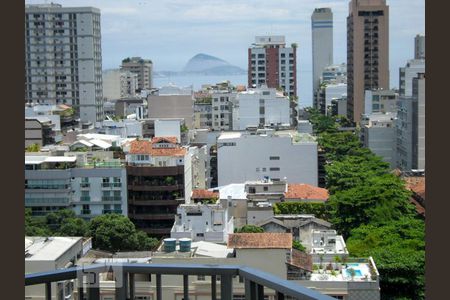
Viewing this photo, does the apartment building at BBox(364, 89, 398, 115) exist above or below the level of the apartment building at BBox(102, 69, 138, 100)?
below

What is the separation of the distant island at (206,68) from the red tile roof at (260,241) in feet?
46.2

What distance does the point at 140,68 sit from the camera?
3134cm

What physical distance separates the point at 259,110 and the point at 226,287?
52.4ft

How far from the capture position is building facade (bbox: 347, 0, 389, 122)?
2283 centimetres

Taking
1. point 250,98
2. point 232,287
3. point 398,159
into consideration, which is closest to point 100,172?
point 250,98

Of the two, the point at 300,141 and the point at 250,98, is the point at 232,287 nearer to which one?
the point at 300,141

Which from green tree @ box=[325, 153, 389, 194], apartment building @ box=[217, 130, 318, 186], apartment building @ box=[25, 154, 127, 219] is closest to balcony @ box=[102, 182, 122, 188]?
apartment building @ box=[25, 154, 127, 219]

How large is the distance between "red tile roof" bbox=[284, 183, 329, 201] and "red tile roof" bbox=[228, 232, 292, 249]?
13.2 feet

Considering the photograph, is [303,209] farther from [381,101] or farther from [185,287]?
[381,101]

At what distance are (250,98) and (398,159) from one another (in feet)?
11.3

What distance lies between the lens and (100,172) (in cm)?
1069

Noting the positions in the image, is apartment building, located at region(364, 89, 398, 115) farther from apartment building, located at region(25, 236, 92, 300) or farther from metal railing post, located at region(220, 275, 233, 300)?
metal railing post, located at region(220, 275, 233, 300)

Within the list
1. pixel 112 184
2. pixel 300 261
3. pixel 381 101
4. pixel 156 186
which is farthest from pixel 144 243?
pixel 381 101

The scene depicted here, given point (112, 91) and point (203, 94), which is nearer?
point (203, 94)
